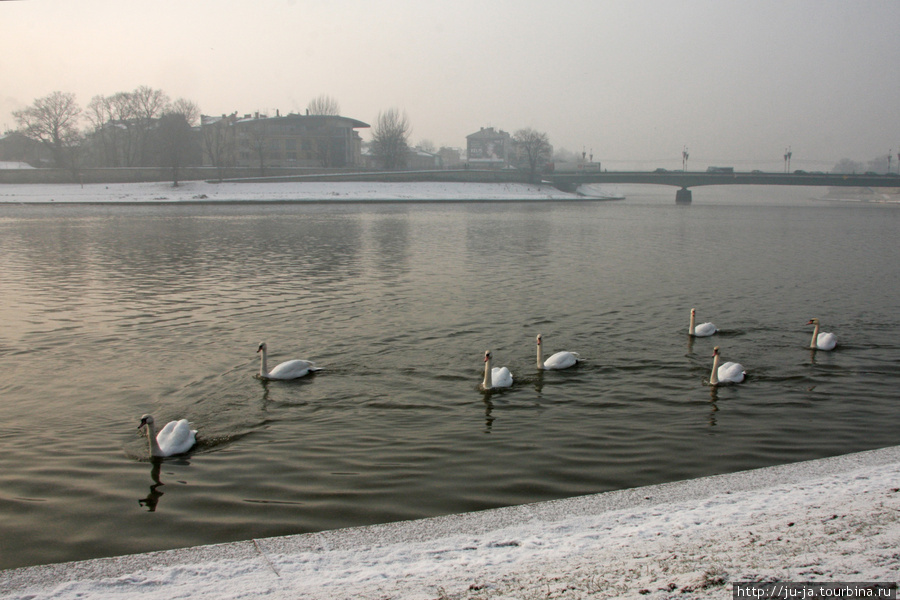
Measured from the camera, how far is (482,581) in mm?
4566

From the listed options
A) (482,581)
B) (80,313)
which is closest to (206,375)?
(80,313)

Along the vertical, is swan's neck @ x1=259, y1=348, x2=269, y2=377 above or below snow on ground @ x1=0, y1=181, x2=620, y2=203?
below

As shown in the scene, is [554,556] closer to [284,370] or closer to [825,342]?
[284,370]

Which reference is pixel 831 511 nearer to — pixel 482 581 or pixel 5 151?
pixel 482 581

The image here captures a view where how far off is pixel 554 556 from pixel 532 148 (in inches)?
4376

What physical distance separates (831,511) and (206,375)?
865 centimetres

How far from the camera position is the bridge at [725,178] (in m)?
83.0

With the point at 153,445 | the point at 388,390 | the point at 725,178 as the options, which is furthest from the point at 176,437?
the point at 725,178

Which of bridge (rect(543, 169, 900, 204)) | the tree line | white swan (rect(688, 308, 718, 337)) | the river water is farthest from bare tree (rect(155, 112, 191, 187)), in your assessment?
white swan (rect(688, 308, 718, 337))

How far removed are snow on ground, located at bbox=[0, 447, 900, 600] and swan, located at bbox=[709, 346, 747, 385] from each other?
4408 millimetres

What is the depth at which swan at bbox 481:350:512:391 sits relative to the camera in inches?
392

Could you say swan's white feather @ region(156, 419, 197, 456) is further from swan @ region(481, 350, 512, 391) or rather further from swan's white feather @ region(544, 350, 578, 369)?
swan's white feather @ region(544, 350, 578, 369)

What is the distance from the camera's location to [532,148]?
112062 mm

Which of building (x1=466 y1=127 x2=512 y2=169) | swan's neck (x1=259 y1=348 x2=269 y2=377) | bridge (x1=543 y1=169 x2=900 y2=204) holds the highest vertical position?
building (x1=466 y1=127 x2=512 y2=169)
